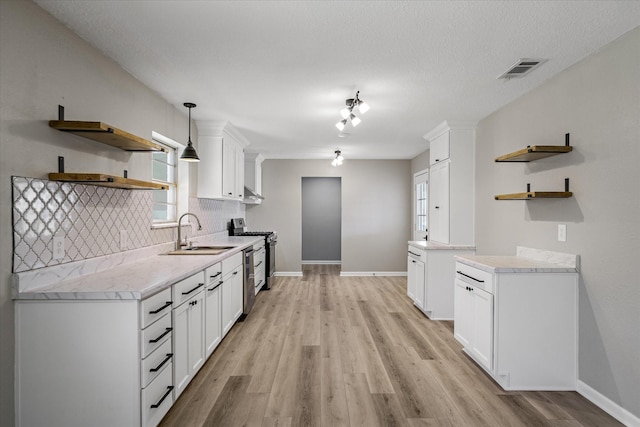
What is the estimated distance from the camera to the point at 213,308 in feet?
9.95

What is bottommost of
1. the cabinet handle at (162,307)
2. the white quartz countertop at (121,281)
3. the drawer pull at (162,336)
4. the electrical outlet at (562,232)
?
the drawer pull at (162,336)

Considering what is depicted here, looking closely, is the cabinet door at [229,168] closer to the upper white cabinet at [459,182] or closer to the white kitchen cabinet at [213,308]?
the white kitchen cabinet at [213,308]

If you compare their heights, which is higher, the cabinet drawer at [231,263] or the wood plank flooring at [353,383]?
the cabinet drawer at [231,263]

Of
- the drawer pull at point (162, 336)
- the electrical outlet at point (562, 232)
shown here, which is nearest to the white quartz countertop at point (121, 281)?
the drawer pull at point (162, 336)

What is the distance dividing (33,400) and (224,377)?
126 centimetres

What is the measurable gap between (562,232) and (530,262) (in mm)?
348

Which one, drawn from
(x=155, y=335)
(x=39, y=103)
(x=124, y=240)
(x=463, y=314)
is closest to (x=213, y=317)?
(x=124, y=240)

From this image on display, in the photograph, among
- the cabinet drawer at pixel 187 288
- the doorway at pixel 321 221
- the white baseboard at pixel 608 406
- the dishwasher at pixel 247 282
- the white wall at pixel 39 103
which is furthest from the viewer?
the doorway at pixel 321 221

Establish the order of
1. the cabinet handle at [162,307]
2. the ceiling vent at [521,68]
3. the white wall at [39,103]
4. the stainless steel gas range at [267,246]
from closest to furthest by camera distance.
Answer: the white wall at [39,103] < the cabinet handle at [162,307] < the ceiling vent at [521,68] < the stainless steel gas range at [267,246]

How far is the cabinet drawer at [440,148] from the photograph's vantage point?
14.5 feet

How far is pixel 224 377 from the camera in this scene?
272 cm

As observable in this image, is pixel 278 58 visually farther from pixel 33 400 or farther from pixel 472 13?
pixel 33 400

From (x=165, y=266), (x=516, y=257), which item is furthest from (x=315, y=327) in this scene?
(x=516, y=257)

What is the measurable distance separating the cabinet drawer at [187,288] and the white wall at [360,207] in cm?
438
